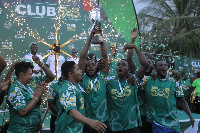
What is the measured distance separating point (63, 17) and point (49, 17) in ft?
1.62

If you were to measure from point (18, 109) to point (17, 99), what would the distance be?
0.42 ft

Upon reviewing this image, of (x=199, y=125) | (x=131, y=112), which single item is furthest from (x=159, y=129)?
(x=199, y=125)

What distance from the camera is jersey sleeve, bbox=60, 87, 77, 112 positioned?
3.39 metres

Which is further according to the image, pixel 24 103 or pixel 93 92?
pixel 93 92

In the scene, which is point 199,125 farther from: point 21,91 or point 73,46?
point 21,91

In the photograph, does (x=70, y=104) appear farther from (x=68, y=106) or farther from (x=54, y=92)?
(x=54, y=92)

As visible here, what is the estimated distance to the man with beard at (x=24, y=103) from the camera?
376 cm

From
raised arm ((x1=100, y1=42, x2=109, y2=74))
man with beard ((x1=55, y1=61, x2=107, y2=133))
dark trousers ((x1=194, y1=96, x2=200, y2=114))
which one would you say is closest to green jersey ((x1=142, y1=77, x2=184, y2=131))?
raised arm ((x1=100, y1=42, x2=109, y2=74))

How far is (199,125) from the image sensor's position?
26.1ft

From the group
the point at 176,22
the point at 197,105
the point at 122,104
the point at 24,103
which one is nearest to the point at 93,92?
the point at 122,104

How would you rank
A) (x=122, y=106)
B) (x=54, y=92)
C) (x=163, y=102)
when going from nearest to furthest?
(x=122, y=106)
(x=54, y=92)
(x=163, y=102)

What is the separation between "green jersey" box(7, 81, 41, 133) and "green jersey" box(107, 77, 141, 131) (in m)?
1.30

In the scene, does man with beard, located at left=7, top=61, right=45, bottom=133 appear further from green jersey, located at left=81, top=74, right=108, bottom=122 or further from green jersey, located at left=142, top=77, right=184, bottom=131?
green jersey, located at left=142, top=77, right=184, bottom=131

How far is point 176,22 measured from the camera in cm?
1848
